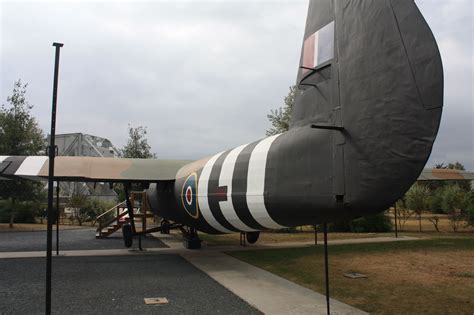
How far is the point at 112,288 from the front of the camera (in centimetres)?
870

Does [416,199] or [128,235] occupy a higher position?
[416,199]

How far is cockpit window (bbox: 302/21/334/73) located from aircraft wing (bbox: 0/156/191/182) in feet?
27.5

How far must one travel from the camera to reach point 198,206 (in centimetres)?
1140

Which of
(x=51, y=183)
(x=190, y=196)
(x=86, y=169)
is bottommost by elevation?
(x=190, y=196)

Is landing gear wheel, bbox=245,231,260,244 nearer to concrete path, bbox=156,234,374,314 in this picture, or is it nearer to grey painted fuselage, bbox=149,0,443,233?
concrete path, bbox=156,234,374,314

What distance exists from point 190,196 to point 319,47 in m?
6.67

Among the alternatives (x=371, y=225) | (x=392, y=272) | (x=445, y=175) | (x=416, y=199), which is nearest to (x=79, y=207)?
(x=371, y=225)

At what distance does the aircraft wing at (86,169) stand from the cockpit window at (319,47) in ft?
27.5

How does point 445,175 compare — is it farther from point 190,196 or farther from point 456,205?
point 456,205

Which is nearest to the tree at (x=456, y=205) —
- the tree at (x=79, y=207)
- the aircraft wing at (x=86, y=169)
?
the aircraft wing at (x=86, y=169)

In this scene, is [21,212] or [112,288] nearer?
[112,288]

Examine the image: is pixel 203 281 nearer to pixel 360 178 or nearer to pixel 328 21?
pixel 360 178

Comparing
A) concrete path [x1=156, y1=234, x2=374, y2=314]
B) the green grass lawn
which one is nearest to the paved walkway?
concrete path [x1=156, y1=234, x2=374, y2=314]

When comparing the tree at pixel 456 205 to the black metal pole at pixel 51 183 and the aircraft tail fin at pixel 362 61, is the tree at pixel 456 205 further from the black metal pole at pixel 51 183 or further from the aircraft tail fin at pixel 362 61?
the black metal pole at pixel 51 183
